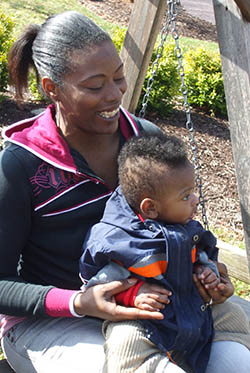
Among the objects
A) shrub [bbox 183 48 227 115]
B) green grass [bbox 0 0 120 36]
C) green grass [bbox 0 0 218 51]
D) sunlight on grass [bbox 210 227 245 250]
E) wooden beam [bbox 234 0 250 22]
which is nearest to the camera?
wooden beam [bbox 234 0 250 22]

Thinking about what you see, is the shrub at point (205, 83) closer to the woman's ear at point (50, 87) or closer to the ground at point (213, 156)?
the ground at point (213, 156)

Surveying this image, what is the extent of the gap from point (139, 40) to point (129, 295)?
2617mm

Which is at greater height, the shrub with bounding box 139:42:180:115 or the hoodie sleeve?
the hoodie sleeve

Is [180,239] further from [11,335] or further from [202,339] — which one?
[11,335]

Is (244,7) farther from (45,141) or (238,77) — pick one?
(45,141)

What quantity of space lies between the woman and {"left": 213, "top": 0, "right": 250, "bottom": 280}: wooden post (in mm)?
580

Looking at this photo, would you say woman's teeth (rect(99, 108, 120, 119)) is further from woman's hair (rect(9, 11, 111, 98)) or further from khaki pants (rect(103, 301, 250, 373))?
khaki pants (rect(103, 301, 250, 373))

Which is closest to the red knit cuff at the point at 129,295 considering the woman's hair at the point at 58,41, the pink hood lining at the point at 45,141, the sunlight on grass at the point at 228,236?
the pink hood lining at the point at 45,141

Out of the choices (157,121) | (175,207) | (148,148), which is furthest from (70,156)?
(157,121)

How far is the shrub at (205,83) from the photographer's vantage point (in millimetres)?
8266

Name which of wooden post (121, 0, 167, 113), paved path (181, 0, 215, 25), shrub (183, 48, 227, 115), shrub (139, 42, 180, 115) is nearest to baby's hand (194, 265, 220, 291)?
wooden post (121, 0, 167, 113)

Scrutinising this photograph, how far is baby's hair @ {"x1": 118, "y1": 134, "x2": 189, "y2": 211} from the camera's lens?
2.26 metres

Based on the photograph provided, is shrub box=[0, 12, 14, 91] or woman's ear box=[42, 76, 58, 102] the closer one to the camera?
woman's ear box=[42, 76, 58, 102]

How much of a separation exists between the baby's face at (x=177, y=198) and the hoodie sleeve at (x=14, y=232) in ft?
1.91
